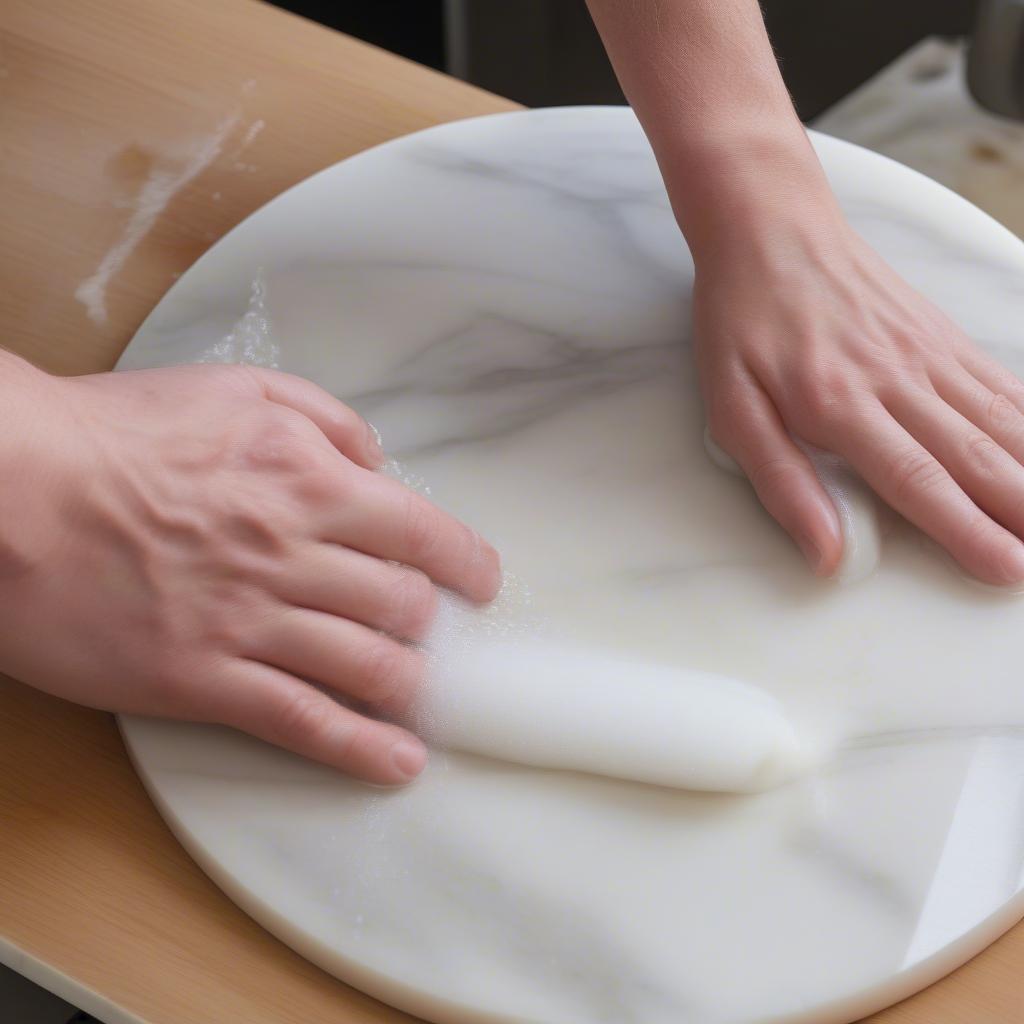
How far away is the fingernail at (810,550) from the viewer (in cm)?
56

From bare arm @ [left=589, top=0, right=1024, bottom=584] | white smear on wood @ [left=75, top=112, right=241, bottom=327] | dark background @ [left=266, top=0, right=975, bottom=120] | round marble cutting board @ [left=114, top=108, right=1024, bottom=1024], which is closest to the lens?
round marble cutting board @ [left=114, top=108, right=1024, bottom=1024]

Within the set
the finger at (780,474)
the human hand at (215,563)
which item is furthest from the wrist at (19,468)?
the finger at (780,474)

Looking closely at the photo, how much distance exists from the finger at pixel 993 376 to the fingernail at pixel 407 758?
0.32 metres

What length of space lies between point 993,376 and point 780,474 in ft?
0.42

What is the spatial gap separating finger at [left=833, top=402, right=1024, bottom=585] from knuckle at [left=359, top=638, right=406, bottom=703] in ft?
0.75

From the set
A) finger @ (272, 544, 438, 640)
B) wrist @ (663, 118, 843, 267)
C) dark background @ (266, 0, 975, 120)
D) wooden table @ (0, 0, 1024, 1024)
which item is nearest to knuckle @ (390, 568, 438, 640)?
finger @ (272, 544, 438, 640)

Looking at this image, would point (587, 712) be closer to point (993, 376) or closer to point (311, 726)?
point (311, 726)

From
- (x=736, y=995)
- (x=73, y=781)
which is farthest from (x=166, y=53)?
(x=736, y=995)

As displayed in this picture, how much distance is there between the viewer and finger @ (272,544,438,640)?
542 mm

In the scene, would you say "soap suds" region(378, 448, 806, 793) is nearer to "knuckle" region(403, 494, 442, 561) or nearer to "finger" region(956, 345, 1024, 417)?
"knuckle" region(403, 494, 442, 561)

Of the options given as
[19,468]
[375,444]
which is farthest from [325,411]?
[19,468]

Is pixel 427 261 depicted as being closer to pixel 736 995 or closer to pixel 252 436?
pixel 252 436

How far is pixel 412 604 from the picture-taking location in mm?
548

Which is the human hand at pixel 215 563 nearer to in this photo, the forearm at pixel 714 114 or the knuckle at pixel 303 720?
the knuckle at pixel 303 720
